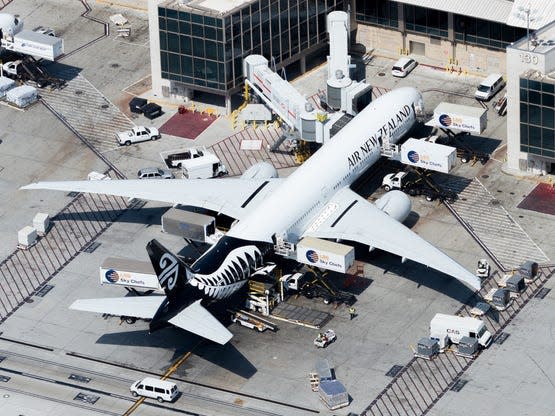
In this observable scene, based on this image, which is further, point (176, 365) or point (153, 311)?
point (176, 365)

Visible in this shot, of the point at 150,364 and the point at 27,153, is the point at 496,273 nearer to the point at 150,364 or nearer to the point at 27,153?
the point at 150,364

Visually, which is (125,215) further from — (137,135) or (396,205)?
(396,205)

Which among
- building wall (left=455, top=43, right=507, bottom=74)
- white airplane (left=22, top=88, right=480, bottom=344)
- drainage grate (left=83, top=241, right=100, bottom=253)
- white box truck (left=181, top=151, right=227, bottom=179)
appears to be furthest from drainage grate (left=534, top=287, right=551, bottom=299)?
drainage grate (left=83, top=241, right=100, bottom=253)

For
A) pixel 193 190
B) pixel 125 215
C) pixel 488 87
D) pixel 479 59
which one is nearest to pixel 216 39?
pixel 193 190

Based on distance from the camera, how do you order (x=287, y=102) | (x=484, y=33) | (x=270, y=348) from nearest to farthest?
(x=270, y=348), (x=287, y=102), (x=484, y=33)

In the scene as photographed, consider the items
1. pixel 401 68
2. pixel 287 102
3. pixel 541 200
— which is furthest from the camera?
pixel 401 68

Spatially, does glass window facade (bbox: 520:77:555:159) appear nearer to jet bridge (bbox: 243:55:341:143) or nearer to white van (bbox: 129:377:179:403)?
jet bridge (bbox: 243:55:341:143)

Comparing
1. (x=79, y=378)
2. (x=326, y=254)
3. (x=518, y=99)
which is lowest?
(x=79, y=378)
